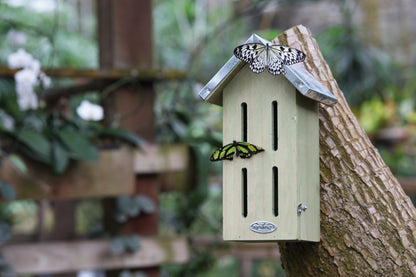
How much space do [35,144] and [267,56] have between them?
1.67 meters

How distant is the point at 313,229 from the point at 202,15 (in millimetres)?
6310

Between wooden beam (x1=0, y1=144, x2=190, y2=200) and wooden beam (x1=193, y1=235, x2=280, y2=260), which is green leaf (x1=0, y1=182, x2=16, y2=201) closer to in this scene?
wooden beam (x1=0, y1=144, x2=190, y2=200)

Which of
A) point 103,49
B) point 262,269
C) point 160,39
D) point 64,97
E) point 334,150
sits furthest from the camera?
point 160,39

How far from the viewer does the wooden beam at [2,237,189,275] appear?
3.10m

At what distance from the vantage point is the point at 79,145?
2941 mm

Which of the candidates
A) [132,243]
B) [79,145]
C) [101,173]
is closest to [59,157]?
[79,145]

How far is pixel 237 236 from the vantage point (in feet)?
5.06

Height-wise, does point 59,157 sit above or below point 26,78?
below

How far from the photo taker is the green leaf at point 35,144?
2871mm

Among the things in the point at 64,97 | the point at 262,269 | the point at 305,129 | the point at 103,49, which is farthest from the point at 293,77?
the point at 262,269

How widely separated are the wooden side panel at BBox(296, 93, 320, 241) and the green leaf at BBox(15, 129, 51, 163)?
1.62 m

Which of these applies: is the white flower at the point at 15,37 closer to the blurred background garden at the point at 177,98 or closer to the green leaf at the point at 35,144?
the blurred background garden at the point at 177,98

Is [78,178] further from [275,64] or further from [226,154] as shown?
[275,64]

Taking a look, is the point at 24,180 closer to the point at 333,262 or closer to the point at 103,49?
the point at 103,49
